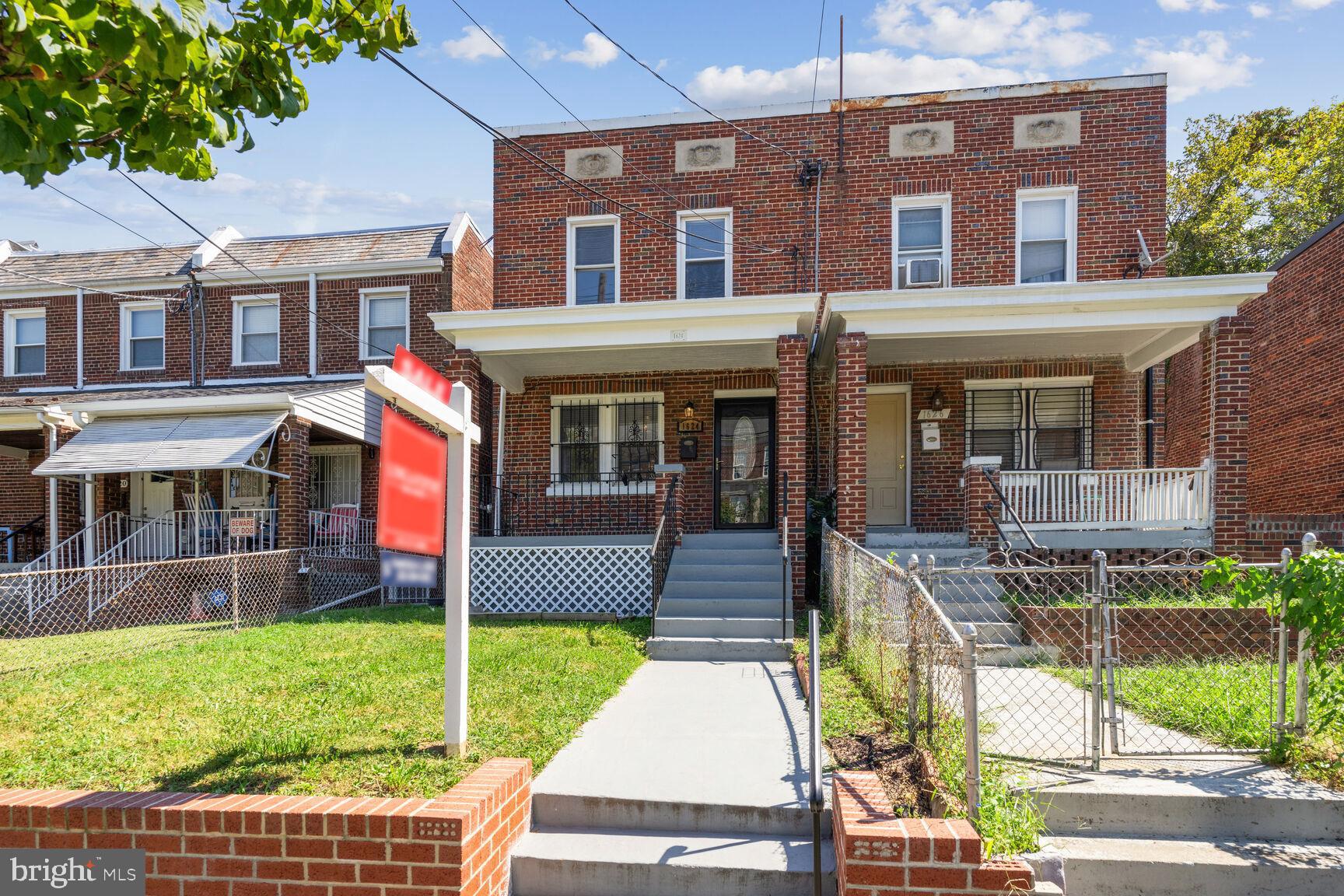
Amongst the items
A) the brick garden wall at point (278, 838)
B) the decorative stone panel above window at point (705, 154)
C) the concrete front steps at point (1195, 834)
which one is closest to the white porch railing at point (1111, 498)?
the concrete front steps at point (1195, 834)

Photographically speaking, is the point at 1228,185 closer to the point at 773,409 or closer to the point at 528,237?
the point at 773,409

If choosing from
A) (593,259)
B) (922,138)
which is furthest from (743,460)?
(922,138)

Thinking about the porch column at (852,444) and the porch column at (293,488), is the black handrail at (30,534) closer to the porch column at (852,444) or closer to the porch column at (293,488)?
the porch column at (293,488)

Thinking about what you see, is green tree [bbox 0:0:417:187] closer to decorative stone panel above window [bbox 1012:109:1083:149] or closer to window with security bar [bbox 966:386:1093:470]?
Answer: window with security bar [bbox 966:386:1093:470]

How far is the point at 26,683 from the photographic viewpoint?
686 centimetres

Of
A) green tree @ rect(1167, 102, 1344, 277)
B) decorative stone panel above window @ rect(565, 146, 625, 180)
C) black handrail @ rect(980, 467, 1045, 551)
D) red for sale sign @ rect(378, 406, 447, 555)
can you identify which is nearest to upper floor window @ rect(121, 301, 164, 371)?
decorative stone panel above window @ rect(565, 146, 625, 180)

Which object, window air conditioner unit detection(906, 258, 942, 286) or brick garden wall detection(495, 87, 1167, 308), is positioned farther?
brick garden wall detection(495, 87, 1167, 308)

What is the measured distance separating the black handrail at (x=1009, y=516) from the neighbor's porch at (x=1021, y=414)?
4 centimetres

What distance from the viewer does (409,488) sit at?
4.21m

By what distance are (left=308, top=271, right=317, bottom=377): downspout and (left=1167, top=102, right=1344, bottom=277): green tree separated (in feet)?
67.5

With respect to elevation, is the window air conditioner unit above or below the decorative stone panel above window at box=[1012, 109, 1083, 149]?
below

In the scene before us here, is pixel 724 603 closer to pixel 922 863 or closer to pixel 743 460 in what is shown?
pixel 743 460

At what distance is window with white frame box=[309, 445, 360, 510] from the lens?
54.1 ft

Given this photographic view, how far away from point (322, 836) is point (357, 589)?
447 inches
